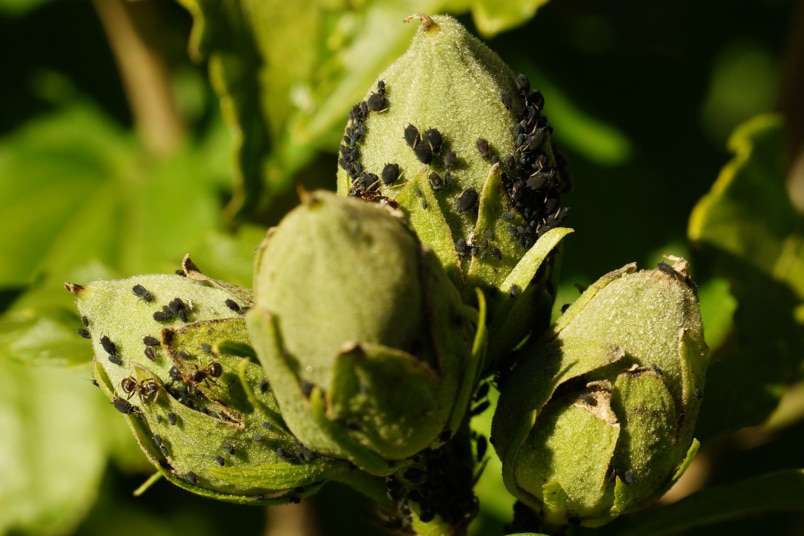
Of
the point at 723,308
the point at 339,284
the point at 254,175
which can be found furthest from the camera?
the point at 254,175

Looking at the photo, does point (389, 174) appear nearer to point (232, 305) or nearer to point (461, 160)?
point (461, 160)

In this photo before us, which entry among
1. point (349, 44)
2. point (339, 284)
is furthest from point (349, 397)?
point (349, 44)

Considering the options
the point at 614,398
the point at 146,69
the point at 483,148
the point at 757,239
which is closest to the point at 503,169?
the point at 483,148

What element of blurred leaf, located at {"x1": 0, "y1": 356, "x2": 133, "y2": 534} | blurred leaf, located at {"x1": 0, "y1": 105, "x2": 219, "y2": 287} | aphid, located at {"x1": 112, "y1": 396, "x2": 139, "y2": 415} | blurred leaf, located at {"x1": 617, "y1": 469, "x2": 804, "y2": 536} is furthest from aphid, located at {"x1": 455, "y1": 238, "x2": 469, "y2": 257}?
Result: blurred leaf, located at {"x1": 0, "y1": 356, "x2": 133, "y2": 534}

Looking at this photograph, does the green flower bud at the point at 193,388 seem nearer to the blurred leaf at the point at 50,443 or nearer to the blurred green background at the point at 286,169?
the blurred green background at the point at 286,169

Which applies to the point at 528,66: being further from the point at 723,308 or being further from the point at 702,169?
the point at 723,308
